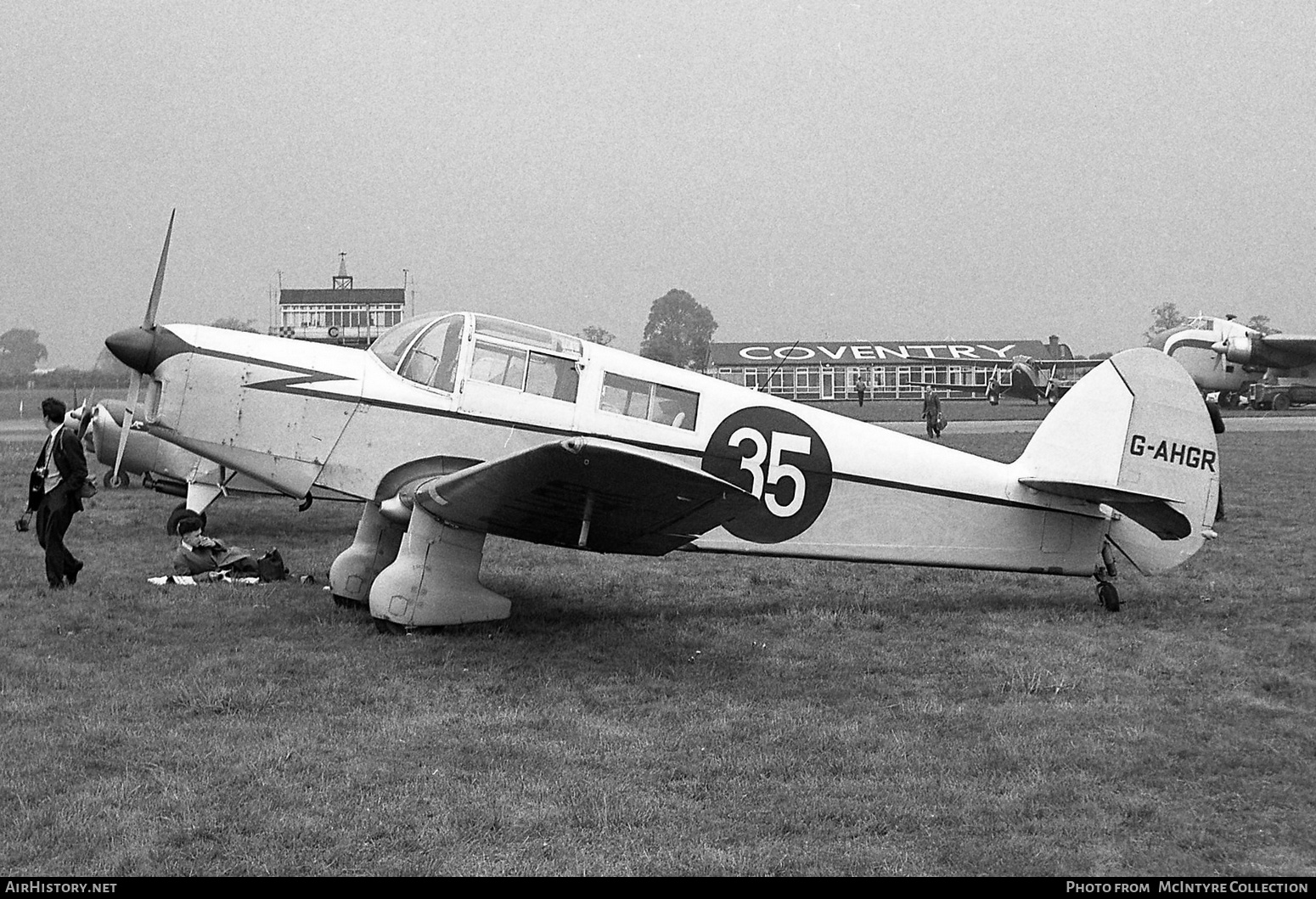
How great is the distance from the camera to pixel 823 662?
6508 millimetres

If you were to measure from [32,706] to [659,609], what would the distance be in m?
4.22

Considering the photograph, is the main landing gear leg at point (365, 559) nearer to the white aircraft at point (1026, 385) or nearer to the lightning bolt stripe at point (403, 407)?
the lightning bolt stripe at point (403, 407)

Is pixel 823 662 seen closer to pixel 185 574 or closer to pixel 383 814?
pixel 383 814

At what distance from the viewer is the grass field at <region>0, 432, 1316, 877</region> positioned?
3.80m

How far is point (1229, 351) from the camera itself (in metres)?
38.6

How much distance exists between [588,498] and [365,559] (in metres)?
2.55

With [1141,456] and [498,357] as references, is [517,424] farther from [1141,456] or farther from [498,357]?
[1141,456]

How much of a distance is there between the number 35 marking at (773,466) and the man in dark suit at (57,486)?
5107 mm

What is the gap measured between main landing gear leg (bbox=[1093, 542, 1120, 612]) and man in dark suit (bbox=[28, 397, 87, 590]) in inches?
307

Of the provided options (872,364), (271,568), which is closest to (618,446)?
(271,568)

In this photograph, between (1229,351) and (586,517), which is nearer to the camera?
(586,517)

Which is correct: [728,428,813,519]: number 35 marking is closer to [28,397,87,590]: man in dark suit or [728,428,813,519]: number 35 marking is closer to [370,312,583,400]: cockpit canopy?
[370,312,583,400]: cockpit canopy
